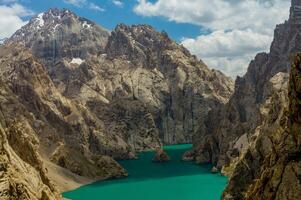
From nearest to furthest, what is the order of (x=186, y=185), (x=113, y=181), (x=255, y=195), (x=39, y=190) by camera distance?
1. (x=255, y=195)
2. (x=39, y=190)
3. (x=186, y=185)
4. (x=113, y=181)

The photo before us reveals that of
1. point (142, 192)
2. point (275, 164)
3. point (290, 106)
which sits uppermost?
point (290, 106)

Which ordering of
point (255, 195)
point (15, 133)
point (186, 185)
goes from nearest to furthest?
point (255, 195) → point (15, 133) → point (186, 185)

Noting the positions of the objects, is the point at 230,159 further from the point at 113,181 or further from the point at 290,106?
the point at 290,106

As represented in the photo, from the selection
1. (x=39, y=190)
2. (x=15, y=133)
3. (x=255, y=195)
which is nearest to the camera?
(x=255, y=195)

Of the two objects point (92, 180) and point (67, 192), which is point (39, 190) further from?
point (92, 180)

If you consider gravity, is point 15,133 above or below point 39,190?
above

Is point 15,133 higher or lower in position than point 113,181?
higher

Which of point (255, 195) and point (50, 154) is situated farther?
point (50, 154)

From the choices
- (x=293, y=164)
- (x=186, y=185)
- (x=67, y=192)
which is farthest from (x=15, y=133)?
(x=293, y=164)

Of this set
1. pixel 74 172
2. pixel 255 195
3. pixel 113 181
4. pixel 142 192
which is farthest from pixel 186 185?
pixel 255 195
